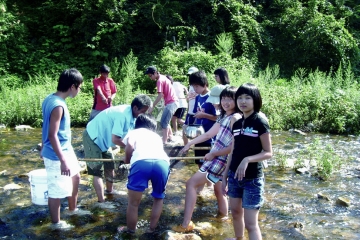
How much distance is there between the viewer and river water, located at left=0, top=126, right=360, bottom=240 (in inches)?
172

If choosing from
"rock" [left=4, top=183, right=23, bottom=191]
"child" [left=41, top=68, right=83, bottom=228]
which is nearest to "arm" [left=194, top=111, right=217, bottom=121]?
"child" [left=41, top=68, right=83, bottom=228]

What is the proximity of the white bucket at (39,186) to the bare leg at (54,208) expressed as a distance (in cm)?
28

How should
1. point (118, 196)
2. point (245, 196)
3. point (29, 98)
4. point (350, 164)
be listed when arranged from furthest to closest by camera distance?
point (29, 98) < point (350, 164) < point (118, 196) < point (245, 196)

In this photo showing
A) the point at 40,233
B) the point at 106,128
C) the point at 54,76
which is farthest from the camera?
the point at 54,76

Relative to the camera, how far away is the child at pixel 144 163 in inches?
150

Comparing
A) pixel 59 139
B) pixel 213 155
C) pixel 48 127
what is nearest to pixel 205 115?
pixel 213 155

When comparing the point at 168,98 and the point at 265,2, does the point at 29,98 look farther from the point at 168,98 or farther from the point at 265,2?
the point at 265,2

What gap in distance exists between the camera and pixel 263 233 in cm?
440

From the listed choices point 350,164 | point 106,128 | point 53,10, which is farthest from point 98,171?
point 53,10

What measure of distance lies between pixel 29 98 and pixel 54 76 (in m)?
3.62

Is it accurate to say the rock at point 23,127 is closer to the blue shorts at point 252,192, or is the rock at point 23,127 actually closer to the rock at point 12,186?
the rock at point 12,186

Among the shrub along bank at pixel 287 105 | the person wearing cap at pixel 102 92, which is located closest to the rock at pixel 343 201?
the person wearing cap at pixel 102 92

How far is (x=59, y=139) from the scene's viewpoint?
4.00 m

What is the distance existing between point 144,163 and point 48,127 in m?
1.04
